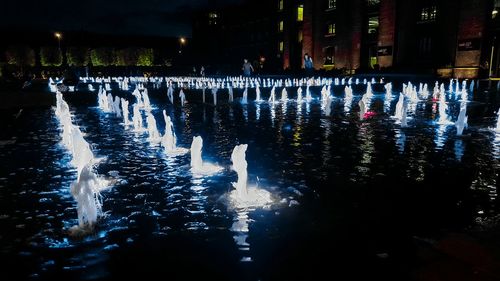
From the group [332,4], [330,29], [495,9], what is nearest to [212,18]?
[332,4]

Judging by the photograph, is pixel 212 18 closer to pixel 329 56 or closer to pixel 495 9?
pixel 329 56

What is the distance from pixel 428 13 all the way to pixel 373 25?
754cm

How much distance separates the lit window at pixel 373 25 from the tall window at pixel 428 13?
6141 millimetres

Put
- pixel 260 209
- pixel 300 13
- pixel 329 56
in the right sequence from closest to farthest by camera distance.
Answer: pixel 260 209
pixel 329 56
pixel 300 13

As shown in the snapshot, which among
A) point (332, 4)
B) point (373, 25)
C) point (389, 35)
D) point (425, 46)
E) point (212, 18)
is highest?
point (212, 18)

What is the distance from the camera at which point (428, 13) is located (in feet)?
122

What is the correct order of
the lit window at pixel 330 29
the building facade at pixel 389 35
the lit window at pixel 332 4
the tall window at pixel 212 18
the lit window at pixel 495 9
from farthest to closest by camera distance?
1. the tall window at pixel 212 18
2. the lit window at pixel 330 29
3. the lit window at pixel 332 4
4. the building facade at pixel 389 35
5. the lit window at pixel 495 9

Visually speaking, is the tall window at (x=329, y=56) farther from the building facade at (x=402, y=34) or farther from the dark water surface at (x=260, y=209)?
the dark water surface at (x=260, y=209)

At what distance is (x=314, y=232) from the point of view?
191 inches

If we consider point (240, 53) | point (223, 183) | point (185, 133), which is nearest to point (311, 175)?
point (223, 183)

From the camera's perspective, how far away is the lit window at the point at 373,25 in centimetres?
4347

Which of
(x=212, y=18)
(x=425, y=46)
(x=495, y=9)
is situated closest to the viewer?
(x=495, y=9)

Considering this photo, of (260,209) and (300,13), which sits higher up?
(300,13)

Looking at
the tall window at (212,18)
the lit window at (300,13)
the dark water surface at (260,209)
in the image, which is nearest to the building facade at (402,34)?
the lit window at (300,13)
